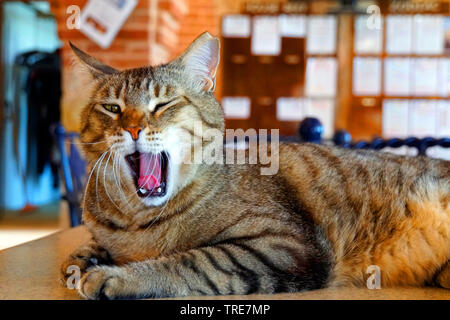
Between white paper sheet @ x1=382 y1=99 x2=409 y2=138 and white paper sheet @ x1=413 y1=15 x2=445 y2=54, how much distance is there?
50 centimetres

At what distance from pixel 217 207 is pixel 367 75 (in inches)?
150

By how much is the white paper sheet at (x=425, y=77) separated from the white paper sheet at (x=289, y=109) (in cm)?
104

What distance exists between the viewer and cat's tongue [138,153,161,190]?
1.10 m

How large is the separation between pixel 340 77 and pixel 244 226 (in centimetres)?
378

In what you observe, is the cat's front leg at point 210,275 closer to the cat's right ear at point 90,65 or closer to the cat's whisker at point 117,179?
the cat's whisker at point 117,179

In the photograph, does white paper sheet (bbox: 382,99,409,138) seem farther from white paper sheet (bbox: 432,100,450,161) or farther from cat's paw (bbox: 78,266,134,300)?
cat's paw (bbox: 78,266,134,300)

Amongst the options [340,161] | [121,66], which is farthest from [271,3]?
[340,161]

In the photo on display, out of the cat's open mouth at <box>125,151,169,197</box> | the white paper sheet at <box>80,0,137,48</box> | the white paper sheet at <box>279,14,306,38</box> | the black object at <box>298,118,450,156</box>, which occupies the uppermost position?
the white paper sheet at <box>279,14,306,38</box>

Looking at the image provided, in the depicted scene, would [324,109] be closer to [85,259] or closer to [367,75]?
[367,75]

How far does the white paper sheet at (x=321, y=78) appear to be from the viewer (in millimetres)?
4602

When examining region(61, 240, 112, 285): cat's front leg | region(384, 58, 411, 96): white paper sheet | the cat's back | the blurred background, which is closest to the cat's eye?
region(61, 240, 112, 285): cat's front leg

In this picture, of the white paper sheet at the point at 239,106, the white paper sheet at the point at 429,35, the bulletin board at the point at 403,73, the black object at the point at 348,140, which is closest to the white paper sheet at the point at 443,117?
the bulletin board at the point at 403,73

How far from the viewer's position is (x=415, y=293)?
3.22 feet

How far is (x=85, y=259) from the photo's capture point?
1.13 meters
